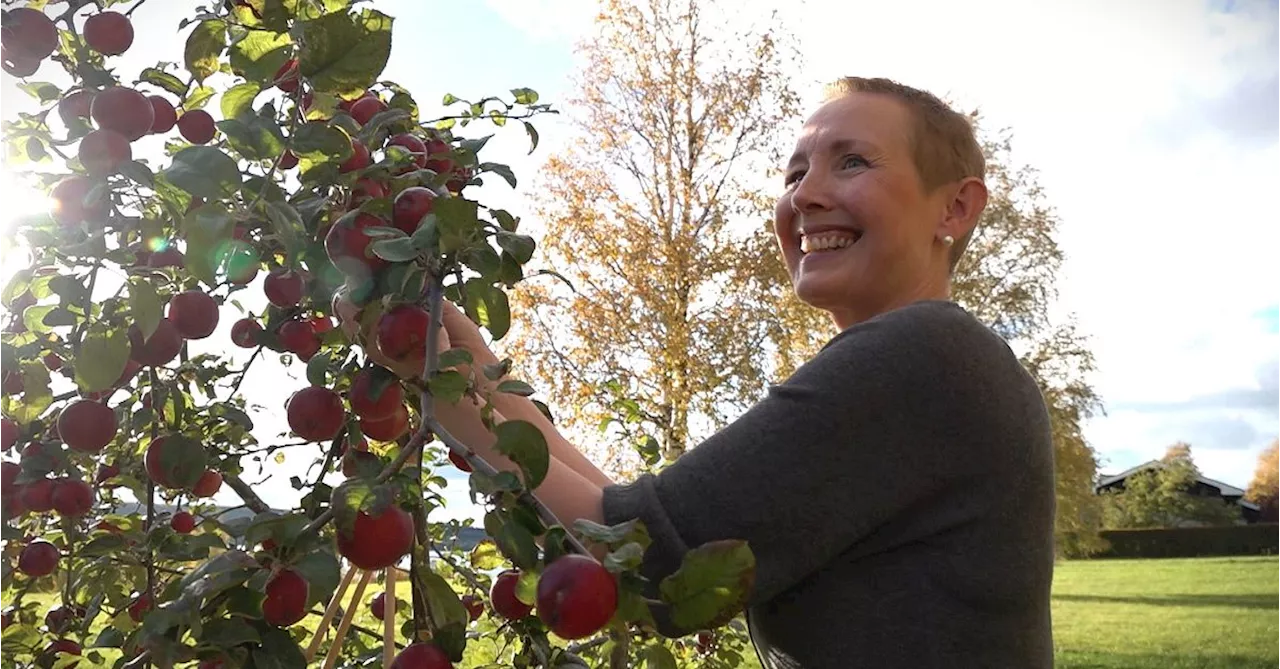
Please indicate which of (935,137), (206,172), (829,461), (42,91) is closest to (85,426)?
(42,91)

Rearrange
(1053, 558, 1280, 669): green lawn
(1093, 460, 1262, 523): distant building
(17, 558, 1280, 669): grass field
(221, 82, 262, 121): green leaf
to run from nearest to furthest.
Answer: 1. (221, 82, 262, 121): green leaf
2. (17, 558, 1280, 669): grass field
3. (1053, 558, 1280, 669): green lawn
4. (1093, 460, 1262, 523): distant building

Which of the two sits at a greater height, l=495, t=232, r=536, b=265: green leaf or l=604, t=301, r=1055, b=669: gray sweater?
l=495, t=232, r=536, b=265: green leaf

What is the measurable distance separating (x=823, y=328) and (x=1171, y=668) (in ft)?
13.6

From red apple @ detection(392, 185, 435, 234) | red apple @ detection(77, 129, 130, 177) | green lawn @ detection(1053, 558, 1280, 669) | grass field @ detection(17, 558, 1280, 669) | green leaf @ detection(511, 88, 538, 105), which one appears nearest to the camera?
red apple @ detection(392, 185, 435, 234)

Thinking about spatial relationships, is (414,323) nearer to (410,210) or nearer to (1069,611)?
(410,210)

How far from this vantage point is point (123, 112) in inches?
50.2

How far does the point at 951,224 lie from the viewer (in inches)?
59.9

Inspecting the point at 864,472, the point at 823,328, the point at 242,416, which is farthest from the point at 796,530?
the point at 823,328

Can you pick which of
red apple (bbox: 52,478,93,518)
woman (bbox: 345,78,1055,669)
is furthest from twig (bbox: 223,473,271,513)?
red apple (bbox: 52,478,93,518)

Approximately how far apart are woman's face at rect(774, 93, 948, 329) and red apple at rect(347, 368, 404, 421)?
0.69 metres

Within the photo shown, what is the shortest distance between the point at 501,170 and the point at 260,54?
0.89 feet

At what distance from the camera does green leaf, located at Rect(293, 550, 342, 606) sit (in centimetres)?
73

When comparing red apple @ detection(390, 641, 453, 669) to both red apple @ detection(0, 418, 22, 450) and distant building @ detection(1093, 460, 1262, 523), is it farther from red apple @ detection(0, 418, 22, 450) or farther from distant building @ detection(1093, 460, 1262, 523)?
distant building @ detection(1093, 460, 1262, 523)

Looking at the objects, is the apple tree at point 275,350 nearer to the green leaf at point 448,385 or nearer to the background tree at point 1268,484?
the green leaf at point 448,385
